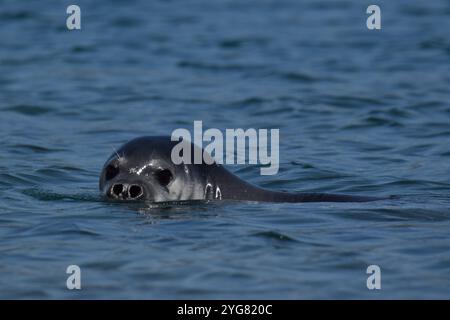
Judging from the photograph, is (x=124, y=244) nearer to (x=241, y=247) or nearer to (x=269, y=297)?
(x=241, y=247)

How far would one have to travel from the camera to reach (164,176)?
34.0ft

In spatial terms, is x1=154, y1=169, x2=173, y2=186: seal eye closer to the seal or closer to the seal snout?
the seal

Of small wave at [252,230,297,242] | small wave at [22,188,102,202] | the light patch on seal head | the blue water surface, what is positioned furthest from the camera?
small wave at [22,188,102,202]

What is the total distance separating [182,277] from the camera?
8508 millimetres

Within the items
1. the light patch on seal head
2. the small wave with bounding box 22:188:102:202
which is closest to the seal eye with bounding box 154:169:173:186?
the light patch on seal head

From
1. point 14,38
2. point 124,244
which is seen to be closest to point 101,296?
point 124,244

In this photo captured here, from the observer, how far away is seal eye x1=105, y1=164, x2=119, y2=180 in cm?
1032

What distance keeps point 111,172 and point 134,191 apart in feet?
0.87

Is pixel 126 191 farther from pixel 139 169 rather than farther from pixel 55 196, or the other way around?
pixel 55 196

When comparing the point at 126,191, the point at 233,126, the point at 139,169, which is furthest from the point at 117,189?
the point at 233,126

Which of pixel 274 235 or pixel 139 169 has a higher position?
pixel 139 169

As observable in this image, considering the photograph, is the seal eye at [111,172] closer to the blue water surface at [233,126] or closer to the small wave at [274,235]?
the blue water surface at [233,126]

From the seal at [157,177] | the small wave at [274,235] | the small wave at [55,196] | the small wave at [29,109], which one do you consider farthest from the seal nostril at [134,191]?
the small wave at [29,109]

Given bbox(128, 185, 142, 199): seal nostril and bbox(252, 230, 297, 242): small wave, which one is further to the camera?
bbox(128, 185, 142, 199): seal nostril
